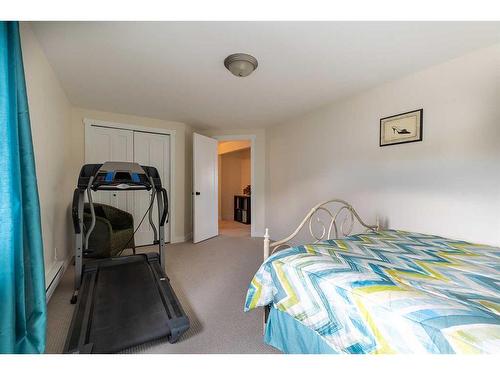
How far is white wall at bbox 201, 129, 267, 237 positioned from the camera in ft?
14.0

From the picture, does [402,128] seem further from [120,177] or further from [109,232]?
[109,232]

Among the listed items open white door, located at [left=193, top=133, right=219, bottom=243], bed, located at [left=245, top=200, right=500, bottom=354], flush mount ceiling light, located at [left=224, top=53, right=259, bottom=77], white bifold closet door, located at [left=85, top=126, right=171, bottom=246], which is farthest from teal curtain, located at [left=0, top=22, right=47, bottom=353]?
open white door, located at [left=193, top=133, right=219, bottom=243]

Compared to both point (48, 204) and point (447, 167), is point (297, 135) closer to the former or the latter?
point (447, 167)

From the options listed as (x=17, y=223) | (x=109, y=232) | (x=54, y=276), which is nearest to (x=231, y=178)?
(x=109, y=232)

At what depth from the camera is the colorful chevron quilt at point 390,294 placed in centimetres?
70

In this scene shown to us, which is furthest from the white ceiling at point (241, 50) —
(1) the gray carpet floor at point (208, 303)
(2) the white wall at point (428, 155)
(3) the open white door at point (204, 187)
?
(1) the gray carpet floor at point (208, 303)

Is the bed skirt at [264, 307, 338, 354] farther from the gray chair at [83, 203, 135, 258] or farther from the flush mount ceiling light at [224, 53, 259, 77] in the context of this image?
the gray chair at [83, 203, 135, 258]

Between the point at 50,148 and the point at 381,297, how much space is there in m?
2.91

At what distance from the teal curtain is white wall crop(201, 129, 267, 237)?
3400 mm

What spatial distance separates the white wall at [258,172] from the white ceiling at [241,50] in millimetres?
1372

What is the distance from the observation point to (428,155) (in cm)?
206

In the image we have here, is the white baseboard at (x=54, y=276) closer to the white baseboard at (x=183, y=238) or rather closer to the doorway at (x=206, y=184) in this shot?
the white baseboard at (x=183, y=238)
